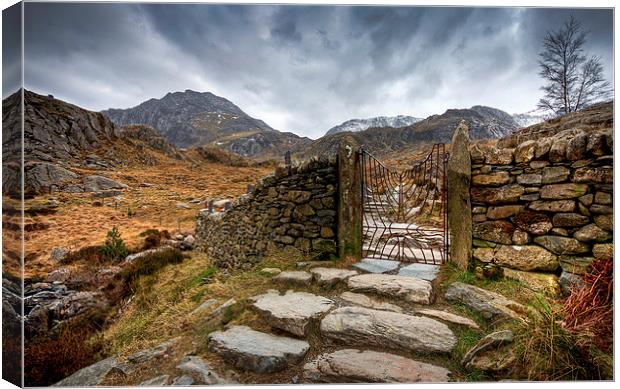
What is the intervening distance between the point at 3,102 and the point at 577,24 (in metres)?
5.52

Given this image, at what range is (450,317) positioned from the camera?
2266mm

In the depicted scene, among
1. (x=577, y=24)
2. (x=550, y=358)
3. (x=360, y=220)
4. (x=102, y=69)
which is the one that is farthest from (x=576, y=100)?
(x=102, y=69)

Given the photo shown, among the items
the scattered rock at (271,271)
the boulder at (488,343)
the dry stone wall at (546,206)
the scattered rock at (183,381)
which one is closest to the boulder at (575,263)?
the dry stone wall at (546,206)

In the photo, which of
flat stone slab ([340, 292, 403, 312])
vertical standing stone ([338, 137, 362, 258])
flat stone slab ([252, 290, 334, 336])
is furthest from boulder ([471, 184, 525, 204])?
flat stone slab ([252, 290, 334, 336])

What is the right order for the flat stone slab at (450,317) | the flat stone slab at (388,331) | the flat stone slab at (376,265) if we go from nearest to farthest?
the flat stone slab at (388,331)
the flat stone slab at (450,317)
the flat stone slab at (376,265)

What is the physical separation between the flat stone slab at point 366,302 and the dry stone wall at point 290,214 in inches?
41.2

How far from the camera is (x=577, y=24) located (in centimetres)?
260

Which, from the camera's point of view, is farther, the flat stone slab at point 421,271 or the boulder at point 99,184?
the boulder at point 99,184

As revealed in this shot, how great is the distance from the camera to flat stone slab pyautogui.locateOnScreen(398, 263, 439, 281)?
3131 millimetres

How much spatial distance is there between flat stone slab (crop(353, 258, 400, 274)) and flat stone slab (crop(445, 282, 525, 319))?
2.81ft

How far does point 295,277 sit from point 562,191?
295cm

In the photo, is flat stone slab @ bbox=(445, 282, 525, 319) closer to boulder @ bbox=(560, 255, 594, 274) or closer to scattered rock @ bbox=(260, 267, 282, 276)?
boulder @ bbox=(560, 255, 594, 274)

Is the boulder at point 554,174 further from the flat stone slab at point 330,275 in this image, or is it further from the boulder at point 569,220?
the flat stone slab at point 330,275

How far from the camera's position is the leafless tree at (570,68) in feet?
8.80
